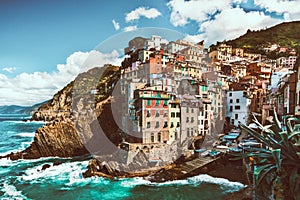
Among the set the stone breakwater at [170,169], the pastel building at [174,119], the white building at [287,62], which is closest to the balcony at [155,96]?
the pastel building at [174,119]

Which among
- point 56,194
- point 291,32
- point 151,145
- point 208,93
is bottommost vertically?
point 56,194

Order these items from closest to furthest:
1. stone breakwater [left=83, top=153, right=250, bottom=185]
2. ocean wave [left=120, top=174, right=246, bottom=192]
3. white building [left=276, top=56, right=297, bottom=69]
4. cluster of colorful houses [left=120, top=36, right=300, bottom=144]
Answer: ocean wave [left=120, top=174, right=246, bottom=192], stone breakwater [left=83, top=153, right=250, bottom=185], cluster of colorful houses [left=120, top=36, right=300, bottom=144], white building [left=276, top=56, right=297, bottom=69]

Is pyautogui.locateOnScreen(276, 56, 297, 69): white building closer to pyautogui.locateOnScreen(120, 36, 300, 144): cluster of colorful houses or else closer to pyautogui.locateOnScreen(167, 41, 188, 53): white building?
pyautogui.locateOnScreen(120, 36, 300, 144): cluster of colorful houses

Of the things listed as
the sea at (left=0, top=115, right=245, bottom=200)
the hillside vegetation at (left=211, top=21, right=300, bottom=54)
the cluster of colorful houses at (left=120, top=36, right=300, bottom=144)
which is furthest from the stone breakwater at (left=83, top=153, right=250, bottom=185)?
the hillside vegetation at (left=211, top=21, right=300, bottom=54)

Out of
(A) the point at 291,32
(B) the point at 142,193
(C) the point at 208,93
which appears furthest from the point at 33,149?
(A) the point at 291,32

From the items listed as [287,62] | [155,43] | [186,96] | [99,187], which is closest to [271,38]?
[287,62]

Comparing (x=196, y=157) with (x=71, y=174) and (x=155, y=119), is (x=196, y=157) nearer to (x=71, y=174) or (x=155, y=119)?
(x=155, y=119)

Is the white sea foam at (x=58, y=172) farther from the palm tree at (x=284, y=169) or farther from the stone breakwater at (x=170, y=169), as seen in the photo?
the palm tree at (x=284, y=169)

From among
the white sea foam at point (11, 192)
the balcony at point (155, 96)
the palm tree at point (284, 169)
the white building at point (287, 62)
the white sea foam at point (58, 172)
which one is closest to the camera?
the palm tree at point (284, 169)
